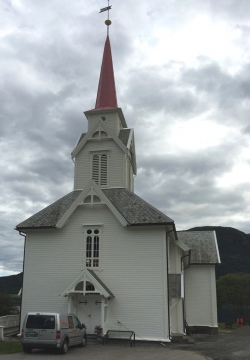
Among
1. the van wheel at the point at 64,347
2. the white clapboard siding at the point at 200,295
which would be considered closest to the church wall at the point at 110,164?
the white clapboard siding at the point at 200,295

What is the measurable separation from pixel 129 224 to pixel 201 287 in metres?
14.1

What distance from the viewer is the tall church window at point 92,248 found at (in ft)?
79.9

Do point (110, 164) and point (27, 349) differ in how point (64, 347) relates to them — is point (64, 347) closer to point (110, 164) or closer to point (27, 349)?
point (27, 349)

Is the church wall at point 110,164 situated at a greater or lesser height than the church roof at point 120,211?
greater

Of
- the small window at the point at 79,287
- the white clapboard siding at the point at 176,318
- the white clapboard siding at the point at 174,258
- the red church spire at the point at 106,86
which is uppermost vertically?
the red church spire at the point at 106,86

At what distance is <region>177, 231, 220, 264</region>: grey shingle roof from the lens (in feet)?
115

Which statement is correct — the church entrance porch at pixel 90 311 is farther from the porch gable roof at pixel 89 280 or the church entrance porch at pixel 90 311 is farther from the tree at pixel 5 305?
the tree at pixel 5 305

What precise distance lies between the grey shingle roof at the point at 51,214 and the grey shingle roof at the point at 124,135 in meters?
5.56

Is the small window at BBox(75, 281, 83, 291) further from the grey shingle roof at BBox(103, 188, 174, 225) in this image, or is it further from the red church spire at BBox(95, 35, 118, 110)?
the red church spire at BBox(95, 35, 118, 110)

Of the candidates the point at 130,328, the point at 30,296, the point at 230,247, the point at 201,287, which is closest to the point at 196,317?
the point at 201,287

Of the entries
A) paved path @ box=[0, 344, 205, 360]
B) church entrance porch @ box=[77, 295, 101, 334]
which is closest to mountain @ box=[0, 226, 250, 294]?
church entrance porch @ box=[77, 295, 101, 334]

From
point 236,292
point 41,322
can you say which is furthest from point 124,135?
point 236,292

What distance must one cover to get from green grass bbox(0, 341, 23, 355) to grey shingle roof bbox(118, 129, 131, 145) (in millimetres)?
16079

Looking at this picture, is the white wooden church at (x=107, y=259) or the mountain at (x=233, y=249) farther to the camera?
the mountain at (x=233, y=249)
